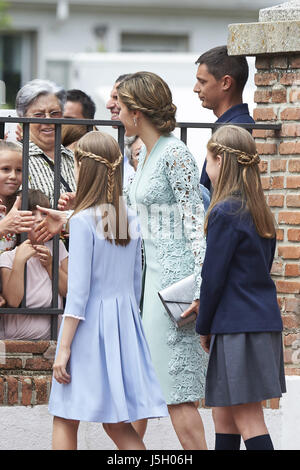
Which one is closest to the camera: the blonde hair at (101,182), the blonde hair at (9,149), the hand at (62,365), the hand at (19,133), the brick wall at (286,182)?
the hand at (62,365)

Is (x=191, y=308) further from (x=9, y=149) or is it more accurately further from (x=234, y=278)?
(x=9, y=149)

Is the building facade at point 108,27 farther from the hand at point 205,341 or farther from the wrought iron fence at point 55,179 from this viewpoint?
the hand at point 205,341

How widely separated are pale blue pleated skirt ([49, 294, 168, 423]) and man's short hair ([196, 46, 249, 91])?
157cm

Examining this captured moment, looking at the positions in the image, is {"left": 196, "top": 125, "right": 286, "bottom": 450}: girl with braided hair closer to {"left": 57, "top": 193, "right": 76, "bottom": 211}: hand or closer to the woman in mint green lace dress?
the woman in mint green lace dress

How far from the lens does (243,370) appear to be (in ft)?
15.0

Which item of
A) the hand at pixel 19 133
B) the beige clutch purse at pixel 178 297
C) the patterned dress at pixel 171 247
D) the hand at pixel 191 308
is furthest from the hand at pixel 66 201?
the hand at pixel 19 133

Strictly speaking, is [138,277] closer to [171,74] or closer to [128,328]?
[128,328]

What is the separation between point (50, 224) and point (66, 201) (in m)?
0.20

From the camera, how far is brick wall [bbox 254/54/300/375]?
566 centimetres

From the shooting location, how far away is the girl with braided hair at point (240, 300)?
15.0 feet

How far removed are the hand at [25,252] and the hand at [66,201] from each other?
23 cm

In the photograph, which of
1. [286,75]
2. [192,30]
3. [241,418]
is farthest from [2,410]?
[192,30]

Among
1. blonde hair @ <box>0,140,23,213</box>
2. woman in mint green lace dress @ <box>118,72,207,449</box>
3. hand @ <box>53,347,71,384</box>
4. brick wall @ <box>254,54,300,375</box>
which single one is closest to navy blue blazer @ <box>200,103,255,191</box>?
brick wall @ <box>254,54,300,375</box>
